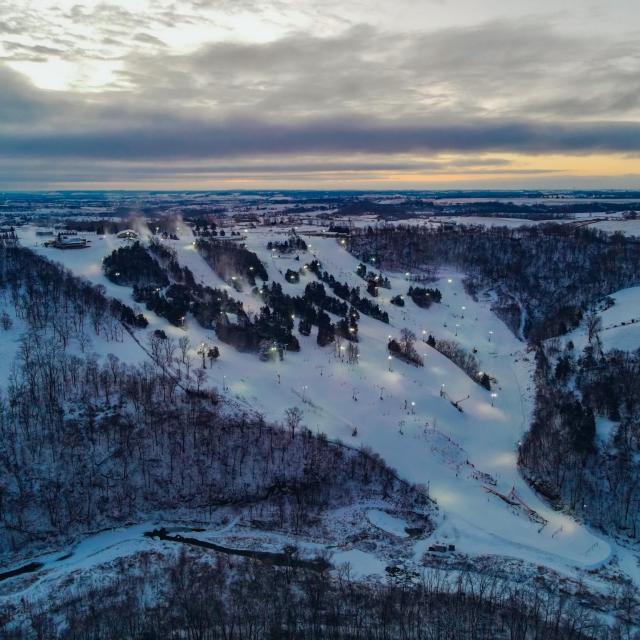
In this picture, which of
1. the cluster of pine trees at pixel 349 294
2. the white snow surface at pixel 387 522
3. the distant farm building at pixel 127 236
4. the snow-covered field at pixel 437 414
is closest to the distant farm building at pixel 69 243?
the snow-covered field at pixel 437 414

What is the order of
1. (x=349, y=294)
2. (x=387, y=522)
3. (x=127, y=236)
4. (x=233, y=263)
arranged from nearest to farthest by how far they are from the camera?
1. (x=387, y=522)
2. (x=349, y=294)
3. (x=233, y=263)
4. (x=127, y=236)

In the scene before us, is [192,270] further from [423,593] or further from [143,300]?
[423,593]

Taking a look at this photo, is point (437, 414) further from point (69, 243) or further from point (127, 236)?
point (127, 236)

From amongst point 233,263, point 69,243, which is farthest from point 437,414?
point 69,243

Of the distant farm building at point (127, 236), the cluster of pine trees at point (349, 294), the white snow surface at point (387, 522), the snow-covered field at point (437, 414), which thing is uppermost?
the distant farm building at point (127, 236)

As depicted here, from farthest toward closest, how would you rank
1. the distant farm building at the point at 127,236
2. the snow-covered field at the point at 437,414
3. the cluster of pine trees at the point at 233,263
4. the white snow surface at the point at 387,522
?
1. the distant farm building at the point at 127,236
2. the cluster of pine trees at the point at 233,263
3. the white snow surface at the point at 387,522
4. the snow-covered field at the point at 437,414

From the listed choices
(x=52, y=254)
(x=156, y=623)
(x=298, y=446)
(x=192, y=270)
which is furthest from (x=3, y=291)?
(x=156, y=623)

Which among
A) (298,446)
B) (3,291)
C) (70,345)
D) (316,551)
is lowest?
(316,551)

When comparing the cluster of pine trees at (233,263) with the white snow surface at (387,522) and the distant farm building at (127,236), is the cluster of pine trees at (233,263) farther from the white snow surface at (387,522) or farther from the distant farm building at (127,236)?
the white snow surface at (387,522)

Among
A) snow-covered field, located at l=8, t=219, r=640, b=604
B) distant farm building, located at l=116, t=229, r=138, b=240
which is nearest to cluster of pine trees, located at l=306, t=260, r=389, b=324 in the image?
snow-covered field, located at l=8, t=219, r=640, b=604
